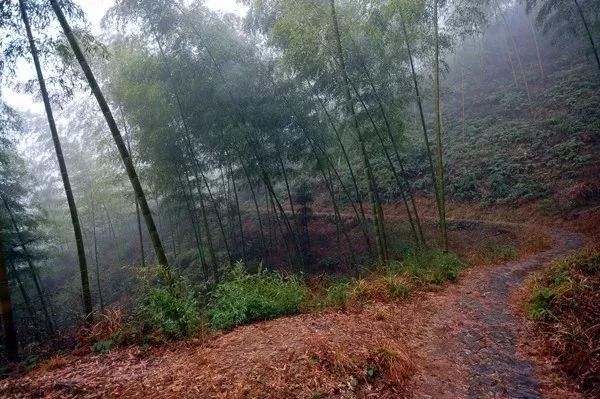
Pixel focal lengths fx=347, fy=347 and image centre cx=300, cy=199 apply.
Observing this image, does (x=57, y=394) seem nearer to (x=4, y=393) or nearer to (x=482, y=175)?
(x=4, y=393)

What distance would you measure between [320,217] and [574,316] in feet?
49.0

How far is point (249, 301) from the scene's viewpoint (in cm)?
483

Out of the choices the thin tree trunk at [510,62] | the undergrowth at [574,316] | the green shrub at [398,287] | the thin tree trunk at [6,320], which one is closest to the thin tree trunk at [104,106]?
the thin tree trunk at [6,320]

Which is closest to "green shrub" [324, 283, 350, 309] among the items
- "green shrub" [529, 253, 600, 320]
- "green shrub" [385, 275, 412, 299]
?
"green shrub" [385, 275, 412, 299]

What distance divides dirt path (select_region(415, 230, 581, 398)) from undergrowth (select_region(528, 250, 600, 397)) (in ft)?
1.15

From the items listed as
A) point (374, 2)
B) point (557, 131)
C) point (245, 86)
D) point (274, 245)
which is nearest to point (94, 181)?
point (274, 245)

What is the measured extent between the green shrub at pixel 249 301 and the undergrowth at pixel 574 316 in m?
3.13

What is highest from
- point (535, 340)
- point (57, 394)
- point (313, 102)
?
point (313, 102)

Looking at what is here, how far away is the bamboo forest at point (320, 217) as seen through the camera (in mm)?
3514

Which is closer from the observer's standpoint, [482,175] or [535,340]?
[535,340]

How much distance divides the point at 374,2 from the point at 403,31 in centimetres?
103

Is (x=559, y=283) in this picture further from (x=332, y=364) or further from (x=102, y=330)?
(x=102, y=330)

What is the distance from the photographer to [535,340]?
4.14m

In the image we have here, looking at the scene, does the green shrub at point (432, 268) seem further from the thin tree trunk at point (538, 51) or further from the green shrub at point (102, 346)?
the thin tree trunk at point (538, 51)
